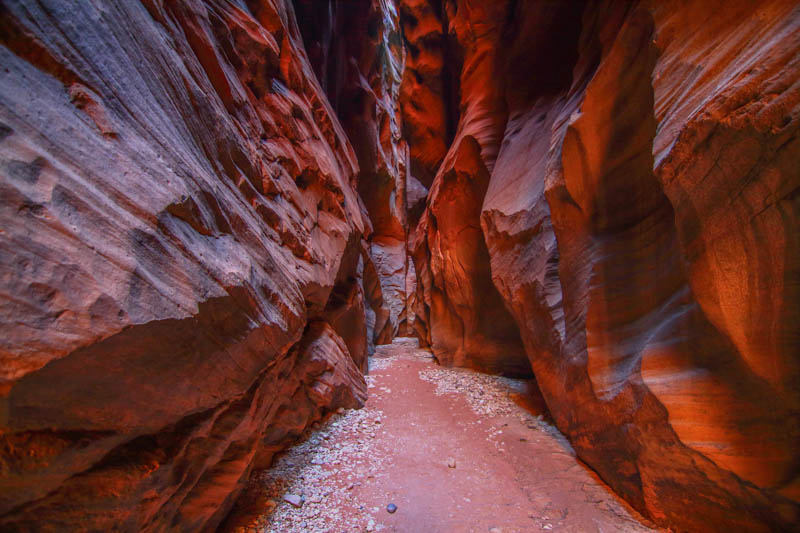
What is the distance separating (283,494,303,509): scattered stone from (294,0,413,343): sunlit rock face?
910 cm

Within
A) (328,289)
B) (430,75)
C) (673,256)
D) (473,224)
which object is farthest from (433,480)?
(430,75)

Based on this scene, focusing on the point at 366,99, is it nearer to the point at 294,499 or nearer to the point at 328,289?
the point at 328,289

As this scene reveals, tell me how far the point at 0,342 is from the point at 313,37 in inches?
382

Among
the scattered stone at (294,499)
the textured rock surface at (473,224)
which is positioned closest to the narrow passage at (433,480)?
the scattered stone at (294,499)

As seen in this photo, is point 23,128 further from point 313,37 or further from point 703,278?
point 313,37

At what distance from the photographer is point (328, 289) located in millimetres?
4684

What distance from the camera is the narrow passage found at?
108 inches

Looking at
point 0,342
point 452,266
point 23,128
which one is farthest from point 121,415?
point 452,266

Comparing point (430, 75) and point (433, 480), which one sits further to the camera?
point (430, 75)

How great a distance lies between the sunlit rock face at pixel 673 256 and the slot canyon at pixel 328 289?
2 cm

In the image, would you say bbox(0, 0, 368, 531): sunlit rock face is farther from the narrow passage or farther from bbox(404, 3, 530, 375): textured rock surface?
bbox(404, 3, 530, 375): textured rock surface

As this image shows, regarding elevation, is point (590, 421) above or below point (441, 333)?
below

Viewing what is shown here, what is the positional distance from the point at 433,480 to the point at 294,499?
4.88 ft

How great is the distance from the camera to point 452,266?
362 inches
